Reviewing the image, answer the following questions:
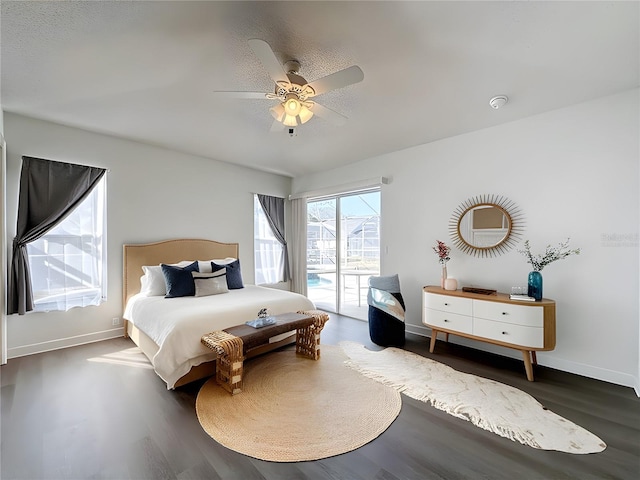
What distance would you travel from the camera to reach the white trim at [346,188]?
4.21 m

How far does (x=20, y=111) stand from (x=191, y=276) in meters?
2.43

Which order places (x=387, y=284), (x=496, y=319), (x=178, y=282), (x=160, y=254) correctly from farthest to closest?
(x=160, y=254) < (x=387, y=284) < (x=178, y=282) < (x=496, y=319)

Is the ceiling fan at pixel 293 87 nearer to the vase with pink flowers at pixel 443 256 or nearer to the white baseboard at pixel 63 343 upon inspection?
the vase with pink flowers at pixel 443 256

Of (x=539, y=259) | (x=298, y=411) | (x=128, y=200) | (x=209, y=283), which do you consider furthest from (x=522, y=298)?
(x=128, y=200)

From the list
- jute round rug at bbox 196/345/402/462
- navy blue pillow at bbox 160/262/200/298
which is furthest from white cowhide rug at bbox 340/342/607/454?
navy blue pillow at bbox 160/262/200/298

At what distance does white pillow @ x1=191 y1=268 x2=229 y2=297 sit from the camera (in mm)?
3430

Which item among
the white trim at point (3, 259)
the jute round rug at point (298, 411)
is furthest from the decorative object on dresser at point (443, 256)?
the white trim at point (3, 259)

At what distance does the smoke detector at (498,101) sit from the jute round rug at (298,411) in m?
2.79

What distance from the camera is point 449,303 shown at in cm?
308

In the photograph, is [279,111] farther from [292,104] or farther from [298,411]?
[298,411]

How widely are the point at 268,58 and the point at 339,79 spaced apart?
479 millimetres

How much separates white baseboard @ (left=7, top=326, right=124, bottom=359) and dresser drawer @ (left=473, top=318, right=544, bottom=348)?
14.2 feet

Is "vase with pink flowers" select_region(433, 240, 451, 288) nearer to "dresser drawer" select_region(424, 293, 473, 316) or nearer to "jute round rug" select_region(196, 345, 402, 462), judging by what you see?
"dresser drawer" select_region(424, 293, 473, 316)

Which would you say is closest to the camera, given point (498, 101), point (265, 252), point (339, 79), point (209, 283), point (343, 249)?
point (339, 79)
